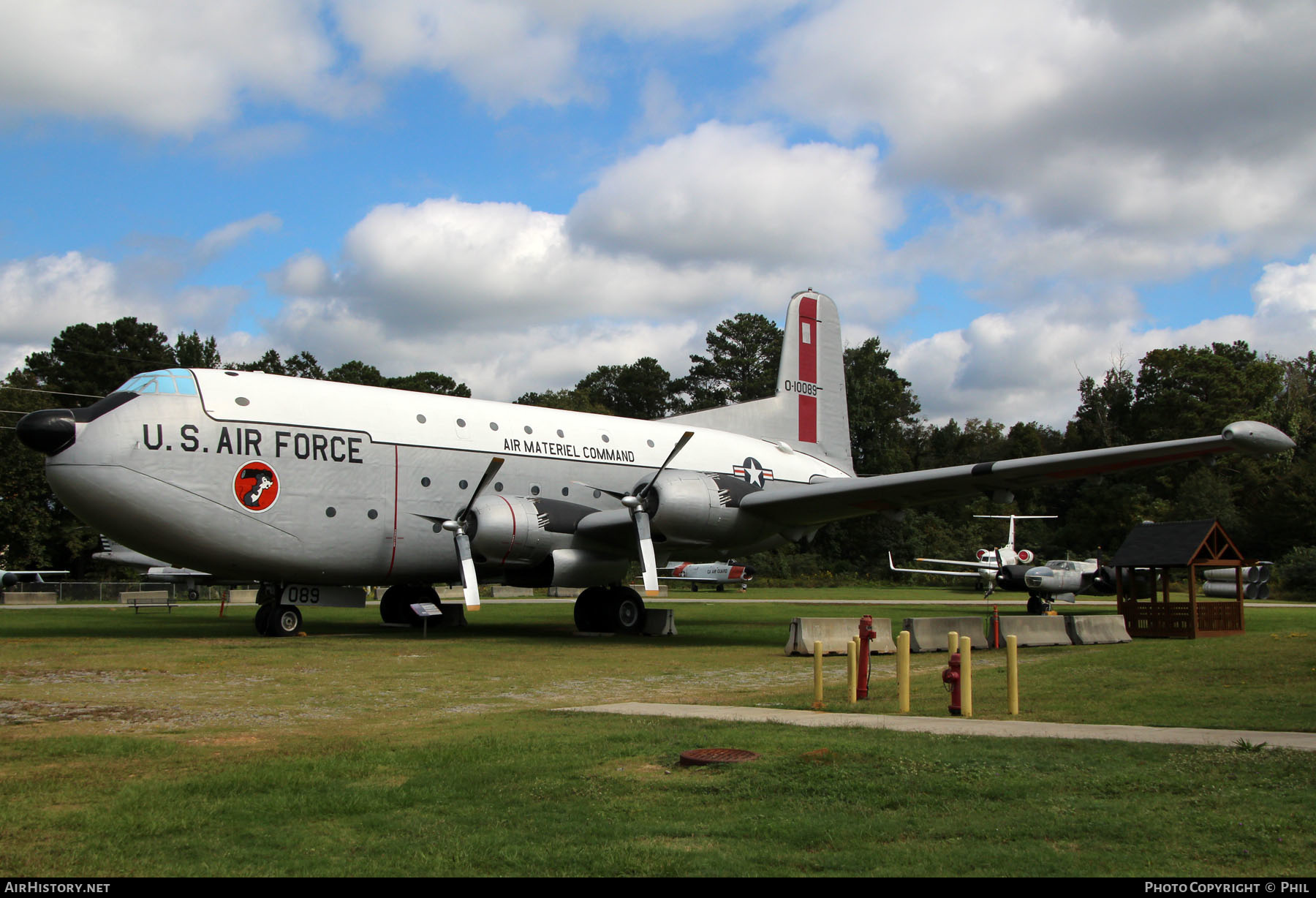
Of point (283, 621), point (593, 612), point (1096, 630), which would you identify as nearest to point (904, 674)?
point (1096, 630)

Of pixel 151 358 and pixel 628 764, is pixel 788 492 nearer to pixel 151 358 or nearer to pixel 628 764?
pixel 628 764

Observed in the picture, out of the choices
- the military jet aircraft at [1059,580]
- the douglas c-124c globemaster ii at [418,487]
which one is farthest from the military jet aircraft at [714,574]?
the douglas c-124c globemaster ii at [418,487]

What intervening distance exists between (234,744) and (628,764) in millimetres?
3478

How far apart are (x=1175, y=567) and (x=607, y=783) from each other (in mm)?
20038

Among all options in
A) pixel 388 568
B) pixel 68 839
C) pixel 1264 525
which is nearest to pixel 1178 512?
pixel 1264 525

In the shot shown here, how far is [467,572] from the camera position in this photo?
20.0m

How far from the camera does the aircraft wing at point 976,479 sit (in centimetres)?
1684

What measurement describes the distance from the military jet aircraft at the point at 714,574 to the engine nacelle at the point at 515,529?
3164 cm

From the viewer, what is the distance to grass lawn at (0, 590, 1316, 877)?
16.4ft

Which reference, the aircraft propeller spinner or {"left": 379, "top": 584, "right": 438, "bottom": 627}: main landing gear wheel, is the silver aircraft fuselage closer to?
the aircraft propeller spinner

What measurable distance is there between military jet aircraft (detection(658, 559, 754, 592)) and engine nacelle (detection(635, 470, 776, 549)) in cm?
3081

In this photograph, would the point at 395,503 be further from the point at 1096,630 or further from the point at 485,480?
the point at 1096,630

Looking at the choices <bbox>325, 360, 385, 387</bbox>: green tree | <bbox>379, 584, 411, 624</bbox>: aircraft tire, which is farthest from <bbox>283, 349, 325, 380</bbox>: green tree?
<bbox>379, 584, 411, 624</bbox>: aircraft tire

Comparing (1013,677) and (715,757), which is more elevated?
(1013,677)
